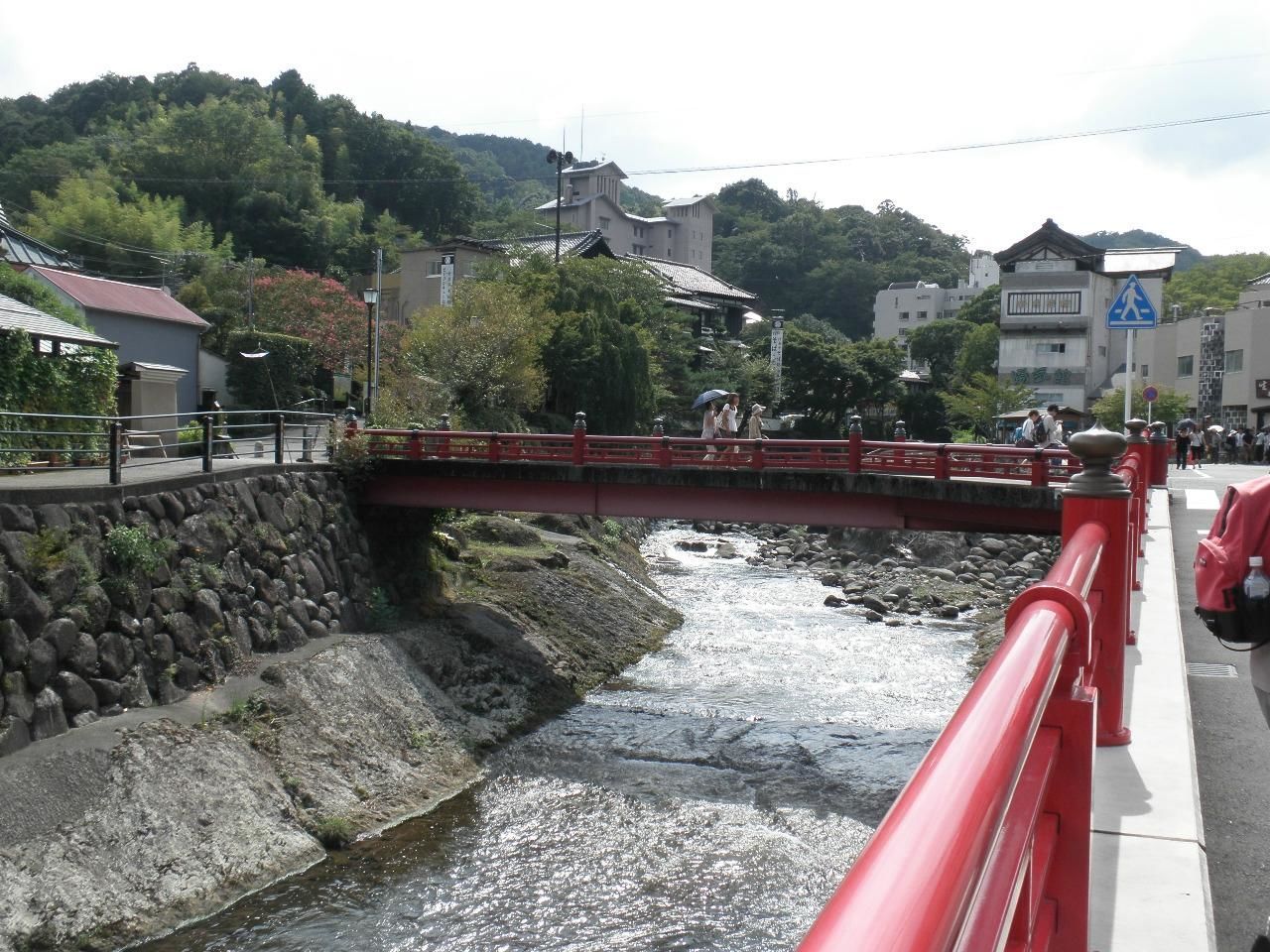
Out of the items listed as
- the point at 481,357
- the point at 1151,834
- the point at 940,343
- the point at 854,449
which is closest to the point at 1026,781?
the point at 1151,834

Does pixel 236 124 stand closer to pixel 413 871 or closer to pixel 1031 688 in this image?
pixel 413 871

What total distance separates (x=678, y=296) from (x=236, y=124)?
26.9 metres

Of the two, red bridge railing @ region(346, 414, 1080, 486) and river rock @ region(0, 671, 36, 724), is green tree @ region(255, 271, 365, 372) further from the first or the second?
river rock @ region(0, 671, 36, 724)

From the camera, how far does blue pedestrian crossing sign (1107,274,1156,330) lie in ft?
46.7

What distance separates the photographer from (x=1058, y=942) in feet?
8.70

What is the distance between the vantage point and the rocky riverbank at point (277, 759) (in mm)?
11234

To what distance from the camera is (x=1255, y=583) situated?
327 cm

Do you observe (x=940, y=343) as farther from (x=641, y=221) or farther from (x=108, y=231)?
(x=108, y=231)

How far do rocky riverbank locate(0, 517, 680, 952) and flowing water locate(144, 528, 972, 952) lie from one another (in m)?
0.54

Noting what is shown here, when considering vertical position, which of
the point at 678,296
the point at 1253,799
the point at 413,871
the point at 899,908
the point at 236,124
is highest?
the point at 236,124

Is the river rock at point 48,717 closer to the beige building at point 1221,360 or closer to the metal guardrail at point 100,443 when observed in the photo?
the metal guardrail at point 100,443

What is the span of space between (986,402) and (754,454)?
120ft

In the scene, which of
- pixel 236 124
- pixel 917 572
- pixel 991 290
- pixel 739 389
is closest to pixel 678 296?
pixel 739 389

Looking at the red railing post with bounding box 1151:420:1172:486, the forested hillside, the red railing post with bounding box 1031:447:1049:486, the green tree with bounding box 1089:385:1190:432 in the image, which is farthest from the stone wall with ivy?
the green tree with bounding box 1089:385:1190:432
